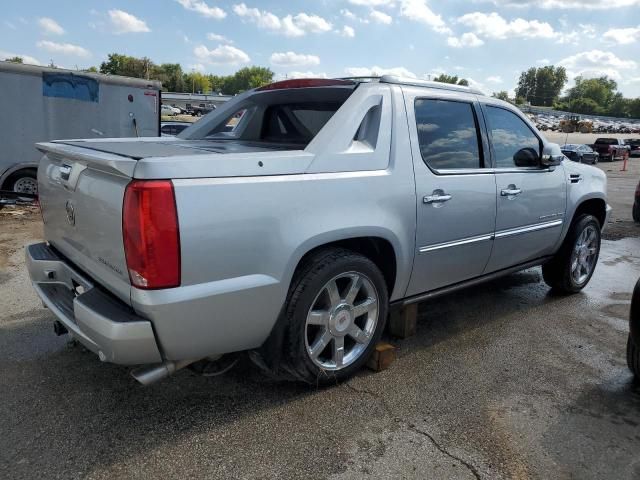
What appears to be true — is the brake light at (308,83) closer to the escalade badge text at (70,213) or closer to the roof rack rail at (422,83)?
the roof rack rail at (422,83)

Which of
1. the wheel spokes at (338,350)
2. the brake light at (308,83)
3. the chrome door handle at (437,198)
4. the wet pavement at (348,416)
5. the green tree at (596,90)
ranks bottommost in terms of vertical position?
the wet pavement at (348,416)

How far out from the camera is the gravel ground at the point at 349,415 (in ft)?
8.14

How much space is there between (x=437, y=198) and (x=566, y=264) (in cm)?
233

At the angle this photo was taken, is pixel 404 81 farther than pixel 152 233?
Yes

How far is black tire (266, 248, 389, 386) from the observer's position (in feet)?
9.10

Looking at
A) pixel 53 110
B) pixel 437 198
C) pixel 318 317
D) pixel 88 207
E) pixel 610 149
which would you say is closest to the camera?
pixel 88 207

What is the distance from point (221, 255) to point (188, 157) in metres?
0.47

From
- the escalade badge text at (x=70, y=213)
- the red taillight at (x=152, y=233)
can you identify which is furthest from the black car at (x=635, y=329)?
the escalade badge text at (x=70, y=213)

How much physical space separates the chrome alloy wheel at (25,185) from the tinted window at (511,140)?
8439 millimetres

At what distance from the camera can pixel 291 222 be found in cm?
263

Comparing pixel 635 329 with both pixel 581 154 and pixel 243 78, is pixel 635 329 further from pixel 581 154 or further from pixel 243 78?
pixel 243 78

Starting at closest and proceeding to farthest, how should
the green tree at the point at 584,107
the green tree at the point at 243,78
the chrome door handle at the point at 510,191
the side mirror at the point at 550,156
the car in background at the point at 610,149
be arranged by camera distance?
the chrome door handle at the point at 510,191
the side mirror at the point at 550,156
the car in background at the point at 610,149
the green tree at the point at 584,107
the green tree at the point at 243,78

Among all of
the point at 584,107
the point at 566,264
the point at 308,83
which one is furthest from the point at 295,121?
the point at 584,107

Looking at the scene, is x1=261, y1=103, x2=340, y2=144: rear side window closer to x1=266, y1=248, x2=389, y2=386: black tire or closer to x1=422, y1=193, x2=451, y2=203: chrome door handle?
x1=422, y1=193, x2=451, y2=203: chrome door handle
